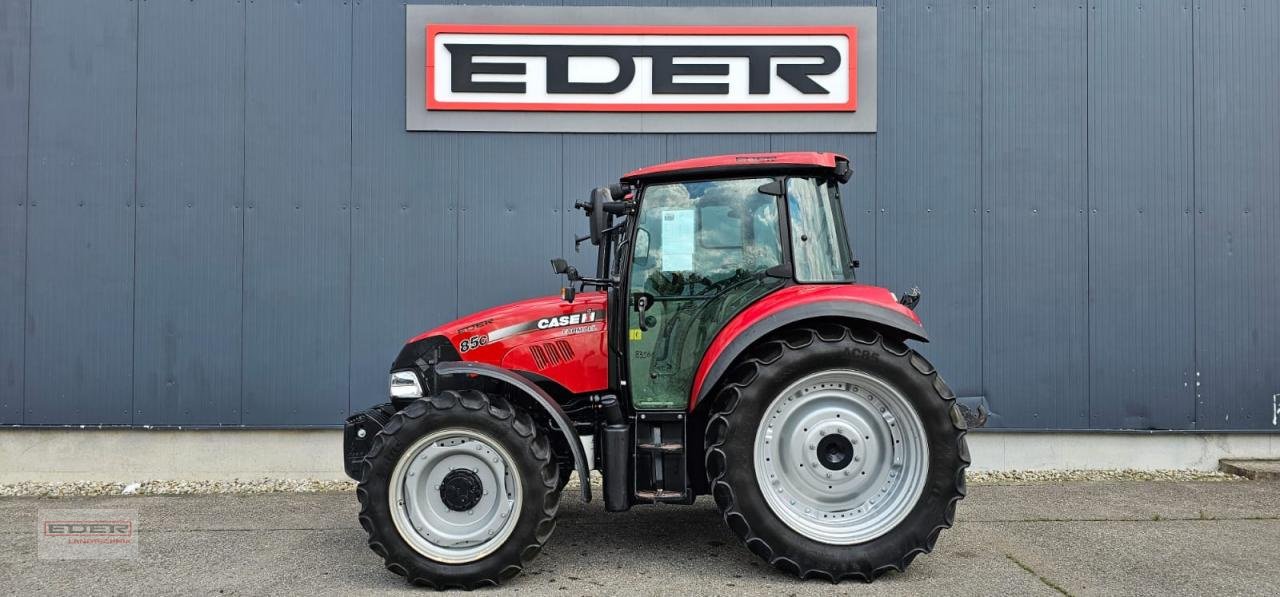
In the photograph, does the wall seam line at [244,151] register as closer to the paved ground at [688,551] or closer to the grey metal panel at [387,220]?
the grey metal panel at [387,220]

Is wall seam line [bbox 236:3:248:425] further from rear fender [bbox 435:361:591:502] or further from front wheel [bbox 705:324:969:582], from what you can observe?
front wheel [bbox 705:324:969:582]

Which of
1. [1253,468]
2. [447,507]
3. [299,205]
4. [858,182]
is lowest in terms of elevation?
[1253,468]

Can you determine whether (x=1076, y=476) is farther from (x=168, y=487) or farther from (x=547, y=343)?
(x=168, y=487)

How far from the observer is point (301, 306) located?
7.02 meters

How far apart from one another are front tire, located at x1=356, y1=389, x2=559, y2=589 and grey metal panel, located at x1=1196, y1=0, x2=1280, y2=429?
5.94 meters

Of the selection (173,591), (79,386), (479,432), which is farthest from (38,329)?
(479,432)

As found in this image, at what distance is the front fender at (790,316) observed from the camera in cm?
421

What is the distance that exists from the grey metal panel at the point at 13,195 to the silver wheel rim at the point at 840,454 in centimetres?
624

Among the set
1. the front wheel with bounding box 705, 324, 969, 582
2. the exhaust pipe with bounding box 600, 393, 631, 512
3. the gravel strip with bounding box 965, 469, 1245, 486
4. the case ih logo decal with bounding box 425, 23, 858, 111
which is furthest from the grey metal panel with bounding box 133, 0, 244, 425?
the gravel strip with bounding box 965, 469, 1245, 486

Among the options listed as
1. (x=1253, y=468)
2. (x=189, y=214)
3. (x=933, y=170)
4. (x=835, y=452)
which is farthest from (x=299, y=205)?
(x=1253, y=468)

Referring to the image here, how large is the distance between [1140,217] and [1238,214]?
0.82 metres

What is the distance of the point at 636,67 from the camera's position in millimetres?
7051

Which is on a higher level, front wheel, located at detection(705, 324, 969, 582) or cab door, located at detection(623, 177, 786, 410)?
cab door, located at detection(623, 177, 786, 410)

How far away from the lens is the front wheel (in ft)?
13.7
